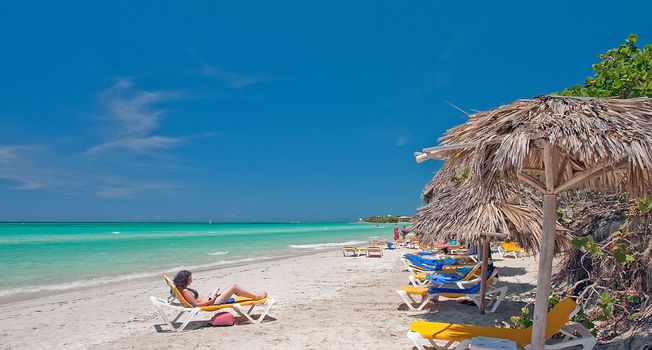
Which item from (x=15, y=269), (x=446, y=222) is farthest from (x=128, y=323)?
(x=15, y=269)

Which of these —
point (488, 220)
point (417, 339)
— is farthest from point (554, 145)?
point (488, 220)

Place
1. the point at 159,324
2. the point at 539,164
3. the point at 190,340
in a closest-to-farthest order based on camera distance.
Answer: the point at 539,164 → the point at 190,340 → the point at 159,324

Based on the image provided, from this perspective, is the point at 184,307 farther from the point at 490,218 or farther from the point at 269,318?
the point at 490,218

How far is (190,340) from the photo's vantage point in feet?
16.9

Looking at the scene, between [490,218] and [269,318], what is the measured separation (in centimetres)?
371

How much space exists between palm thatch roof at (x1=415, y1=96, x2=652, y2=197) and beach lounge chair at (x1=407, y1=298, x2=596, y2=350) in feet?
4.35

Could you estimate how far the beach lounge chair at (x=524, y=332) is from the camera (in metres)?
3.86

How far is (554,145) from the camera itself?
9.79 feet

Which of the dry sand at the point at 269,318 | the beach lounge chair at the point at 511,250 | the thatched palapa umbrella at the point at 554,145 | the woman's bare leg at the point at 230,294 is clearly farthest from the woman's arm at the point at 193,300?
the beach lounge chair at the point at 511,250

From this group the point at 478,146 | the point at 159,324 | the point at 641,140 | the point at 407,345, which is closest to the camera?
the point at 641,140

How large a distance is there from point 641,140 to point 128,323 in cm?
672

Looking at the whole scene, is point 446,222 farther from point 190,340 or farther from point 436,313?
point 190,340

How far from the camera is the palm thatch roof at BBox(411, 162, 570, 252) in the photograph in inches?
255

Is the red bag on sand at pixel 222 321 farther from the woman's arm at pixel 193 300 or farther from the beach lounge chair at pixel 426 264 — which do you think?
the beach lounge chair at pixel 426 264
